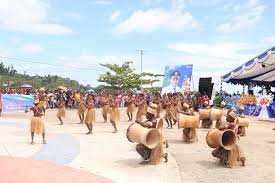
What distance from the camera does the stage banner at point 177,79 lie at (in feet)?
113

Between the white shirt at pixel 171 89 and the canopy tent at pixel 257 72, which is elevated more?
the canopy tent at pixel 257 72

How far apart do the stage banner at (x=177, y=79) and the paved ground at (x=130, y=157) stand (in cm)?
1857

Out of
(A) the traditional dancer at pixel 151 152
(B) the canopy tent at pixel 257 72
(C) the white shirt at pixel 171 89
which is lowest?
(A) the traditional dancer at pixel 151 152

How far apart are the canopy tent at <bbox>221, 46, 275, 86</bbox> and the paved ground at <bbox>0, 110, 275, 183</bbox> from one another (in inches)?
479

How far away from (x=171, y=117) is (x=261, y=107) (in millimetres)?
9344

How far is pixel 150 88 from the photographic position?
53.4 metres

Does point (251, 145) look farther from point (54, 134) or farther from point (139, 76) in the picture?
point (139, 76)

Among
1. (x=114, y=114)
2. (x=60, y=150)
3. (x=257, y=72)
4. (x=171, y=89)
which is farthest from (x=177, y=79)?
(x=60, y=150)

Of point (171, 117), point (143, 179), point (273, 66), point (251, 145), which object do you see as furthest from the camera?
point (273, 66)

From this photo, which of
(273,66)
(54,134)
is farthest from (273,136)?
(273,66)

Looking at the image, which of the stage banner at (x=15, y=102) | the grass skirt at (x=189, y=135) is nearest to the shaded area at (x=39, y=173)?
the grass skirt at (x=189, y=135)

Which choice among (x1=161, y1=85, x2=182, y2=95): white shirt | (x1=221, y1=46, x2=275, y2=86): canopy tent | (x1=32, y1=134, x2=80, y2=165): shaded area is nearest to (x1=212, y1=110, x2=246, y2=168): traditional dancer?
(x1=32, y1=134, x2=80, y2=165): shaded area

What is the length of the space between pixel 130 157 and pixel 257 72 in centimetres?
1950

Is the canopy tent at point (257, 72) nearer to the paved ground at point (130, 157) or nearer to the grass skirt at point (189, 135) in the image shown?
the paved ground at point (130, 157)
